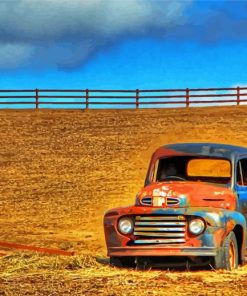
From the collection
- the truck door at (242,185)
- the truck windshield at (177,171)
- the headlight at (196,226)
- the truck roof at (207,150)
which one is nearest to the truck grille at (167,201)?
the headlight at (196,226)

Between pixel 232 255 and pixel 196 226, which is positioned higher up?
pixel 196 226

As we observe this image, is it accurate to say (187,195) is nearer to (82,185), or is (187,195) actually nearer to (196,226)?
(196,226)

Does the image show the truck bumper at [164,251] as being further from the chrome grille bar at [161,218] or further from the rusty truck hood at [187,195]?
the rusty truck hood at [187,195]

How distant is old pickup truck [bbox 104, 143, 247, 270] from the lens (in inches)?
367

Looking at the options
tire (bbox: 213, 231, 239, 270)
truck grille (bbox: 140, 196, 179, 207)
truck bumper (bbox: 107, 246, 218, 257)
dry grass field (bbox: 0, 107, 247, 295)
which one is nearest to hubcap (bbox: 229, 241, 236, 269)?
tire (bbox: 213, 231, 239, 270)

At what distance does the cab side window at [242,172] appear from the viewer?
34.6ft

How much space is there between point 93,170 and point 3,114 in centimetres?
1207

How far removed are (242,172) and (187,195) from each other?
1244 millimetres

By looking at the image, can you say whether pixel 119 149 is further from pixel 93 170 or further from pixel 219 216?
pixel 219 216

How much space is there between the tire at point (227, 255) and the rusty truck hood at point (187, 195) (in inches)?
22.6

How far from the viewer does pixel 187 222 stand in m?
9.44

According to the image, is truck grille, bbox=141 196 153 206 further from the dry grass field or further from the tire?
the tire

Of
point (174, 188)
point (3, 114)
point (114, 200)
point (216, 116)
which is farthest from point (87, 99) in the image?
point (174, 188)

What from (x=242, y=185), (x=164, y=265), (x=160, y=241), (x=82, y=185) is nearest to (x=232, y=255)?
(x=164, y=265)
